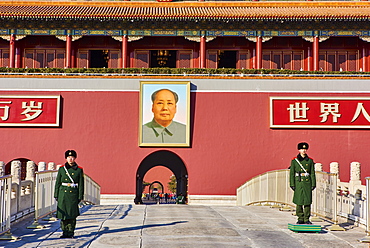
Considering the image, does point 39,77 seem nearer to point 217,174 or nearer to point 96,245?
point 217,174

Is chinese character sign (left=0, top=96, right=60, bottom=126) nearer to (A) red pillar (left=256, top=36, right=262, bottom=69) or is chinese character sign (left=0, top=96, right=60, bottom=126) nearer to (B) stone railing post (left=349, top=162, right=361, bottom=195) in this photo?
(A) red pillar (left=256, top=36, right=262, bottom=69)

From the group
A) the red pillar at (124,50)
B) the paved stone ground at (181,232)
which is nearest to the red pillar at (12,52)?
the red pillar at (124,50)

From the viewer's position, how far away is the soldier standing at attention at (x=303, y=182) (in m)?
11.2

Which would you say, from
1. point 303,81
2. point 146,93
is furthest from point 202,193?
point 303,81

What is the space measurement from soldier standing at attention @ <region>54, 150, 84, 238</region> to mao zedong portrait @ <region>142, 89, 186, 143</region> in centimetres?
1291

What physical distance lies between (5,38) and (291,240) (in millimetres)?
20550

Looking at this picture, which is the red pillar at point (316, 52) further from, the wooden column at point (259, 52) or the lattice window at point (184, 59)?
the lattice window at point (184, 59)

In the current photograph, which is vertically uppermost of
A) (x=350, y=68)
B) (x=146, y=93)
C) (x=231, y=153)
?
(x=350, y=68)

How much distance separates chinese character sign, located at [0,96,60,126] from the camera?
2306 centimetres

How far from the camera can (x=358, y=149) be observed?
2306 cm

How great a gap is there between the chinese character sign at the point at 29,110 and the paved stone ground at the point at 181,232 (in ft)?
32.4

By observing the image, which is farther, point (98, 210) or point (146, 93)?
point (146, 93)

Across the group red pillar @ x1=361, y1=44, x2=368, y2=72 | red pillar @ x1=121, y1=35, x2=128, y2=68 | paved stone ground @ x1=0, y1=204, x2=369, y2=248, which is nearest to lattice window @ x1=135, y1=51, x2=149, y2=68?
red pillar @ x1=121, y1=35, x2=128, y2=68

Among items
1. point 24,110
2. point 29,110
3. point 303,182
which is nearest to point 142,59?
point 29,110
